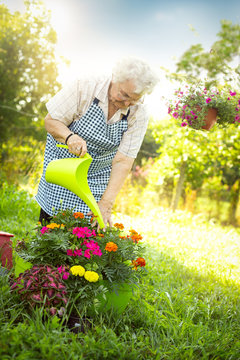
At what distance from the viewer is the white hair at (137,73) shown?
5.17 ft

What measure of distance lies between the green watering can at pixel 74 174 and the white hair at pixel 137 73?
1.38 feet

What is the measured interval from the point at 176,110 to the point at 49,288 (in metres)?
2.17

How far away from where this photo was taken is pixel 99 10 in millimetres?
3291

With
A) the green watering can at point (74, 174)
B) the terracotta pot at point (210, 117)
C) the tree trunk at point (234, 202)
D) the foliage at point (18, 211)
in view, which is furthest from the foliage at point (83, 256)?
the tree trunk at point (234, 202)

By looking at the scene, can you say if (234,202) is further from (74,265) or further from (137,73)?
(74,265)

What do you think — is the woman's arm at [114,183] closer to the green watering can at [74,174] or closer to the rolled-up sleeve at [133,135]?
the rolled-up sleeve at [133,135]

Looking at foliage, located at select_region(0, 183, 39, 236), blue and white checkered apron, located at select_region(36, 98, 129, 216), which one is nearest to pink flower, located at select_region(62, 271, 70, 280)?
blue and white checkered apron, located at select_region(36, 98, 129, 216)

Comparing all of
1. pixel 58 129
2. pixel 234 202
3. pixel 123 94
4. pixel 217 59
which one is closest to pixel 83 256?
→ pixel 58 129

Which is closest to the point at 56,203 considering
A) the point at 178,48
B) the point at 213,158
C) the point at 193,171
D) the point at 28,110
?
the point at 178,48

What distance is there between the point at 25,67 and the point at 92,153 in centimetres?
710

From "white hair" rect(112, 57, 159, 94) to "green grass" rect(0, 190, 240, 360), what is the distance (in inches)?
43.1

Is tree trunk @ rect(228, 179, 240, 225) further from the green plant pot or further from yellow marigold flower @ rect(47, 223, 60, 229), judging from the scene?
yellow marigold flower @ rect(47, 223, 60, 229)

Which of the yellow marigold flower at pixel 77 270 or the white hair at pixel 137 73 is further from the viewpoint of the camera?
the white hair at pixel 137 73

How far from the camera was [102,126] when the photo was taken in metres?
1.85
